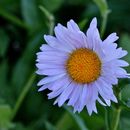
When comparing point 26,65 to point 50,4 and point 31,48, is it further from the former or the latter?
point 50,4

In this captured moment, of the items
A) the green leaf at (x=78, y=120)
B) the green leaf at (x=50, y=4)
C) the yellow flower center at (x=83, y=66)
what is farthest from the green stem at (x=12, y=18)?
Answer: the yellow flower center at (x=83, y=66)

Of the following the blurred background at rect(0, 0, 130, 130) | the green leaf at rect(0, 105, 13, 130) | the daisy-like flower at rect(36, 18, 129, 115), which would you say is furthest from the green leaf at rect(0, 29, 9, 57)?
the daisy-like flower at rect(36, 18, 129, 115)

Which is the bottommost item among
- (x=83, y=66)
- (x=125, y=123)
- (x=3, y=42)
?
(x=125, y=123)

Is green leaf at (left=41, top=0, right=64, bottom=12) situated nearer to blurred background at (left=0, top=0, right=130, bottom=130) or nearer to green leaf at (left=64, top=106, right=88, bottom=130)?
blurred background at (left=0, top=0, right=130, bottom=130)

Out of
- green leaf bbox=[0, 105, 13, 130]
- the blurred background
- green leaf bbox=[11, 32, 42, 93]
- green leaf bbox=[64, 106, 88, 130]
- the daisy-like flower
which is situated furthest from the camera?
green leaf bbox=[11, 32, 42, 93]

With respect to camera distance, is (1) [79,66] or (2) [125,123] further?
(2) [125,123]

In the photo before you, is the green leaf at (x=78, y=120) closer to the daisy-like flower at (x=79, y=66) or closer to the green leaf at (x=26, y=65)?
the daisy-like flower at (x=79, y=66)

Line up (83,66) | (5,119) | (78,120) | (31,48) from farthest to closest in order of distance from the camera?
(31,48) → (5,119) → (78,120) → (83,66)

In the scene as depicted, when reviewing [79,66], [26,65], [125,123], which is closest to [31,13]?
[26,65]
